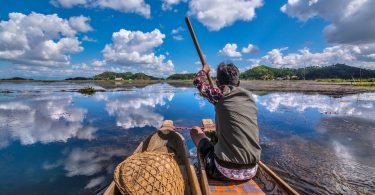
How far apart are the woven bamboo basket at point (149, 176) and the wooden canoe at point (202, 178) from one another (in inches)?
9.7

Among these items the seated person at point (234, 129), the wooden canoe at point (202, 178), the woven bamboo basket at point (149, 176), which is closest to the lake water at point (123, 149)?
the wooden canoe at point (202, 178)

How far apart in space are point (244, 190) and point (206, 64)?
329 cm

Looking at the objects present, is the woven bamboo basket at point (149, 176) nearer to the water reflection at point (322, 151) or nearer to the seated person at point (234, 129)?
the seated person at point (234, 129)

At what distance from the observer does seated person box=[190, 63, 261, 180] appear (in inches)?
151

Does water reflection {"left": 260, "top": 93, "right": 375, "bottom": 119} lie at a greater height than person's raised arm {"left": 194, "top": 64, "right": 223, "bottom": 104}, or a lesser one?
lesser

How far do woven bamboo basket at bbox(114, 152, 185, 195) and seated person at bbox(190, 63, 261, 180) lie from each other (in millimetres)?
750

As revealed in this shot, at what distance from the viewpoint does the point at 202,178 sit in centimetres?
401

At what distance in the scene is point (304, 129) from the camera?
12.3 m

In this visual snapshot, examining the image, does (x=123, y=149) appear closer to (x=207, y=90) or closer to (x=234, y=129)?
(x=207, y=90)

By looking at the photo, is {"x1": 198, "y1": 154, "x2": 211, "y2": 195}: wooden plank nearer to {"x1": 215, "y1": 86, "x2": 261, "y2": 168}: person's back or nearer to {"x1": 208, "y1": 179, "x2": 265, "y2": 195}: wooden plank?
{"x1": 208, "y1": 179, "x2": 265, "y2": 195}: wooden plank

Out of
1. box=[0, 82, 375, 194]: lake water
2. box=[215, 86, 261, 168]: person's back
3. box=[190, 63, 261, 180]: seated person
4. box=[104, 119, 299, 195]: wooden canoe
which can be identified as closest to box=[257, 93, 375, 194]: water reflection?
box=[0, 82, 375, 194]: lake water

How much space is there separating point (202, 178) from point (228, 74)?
1.67 m

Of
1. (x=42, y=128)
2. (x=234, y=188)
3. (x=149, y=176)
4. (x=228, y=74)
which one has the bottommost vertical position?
(x=42, y=128)

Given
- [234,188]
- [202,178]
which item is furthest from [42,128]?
[234,188]
